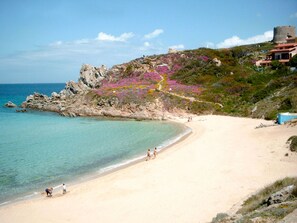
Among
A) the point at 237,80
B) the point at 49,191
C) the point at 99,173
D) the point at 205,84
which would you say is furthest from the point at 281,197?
the point at 205,84

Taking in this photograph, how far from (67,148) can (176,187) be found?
66.2 ft

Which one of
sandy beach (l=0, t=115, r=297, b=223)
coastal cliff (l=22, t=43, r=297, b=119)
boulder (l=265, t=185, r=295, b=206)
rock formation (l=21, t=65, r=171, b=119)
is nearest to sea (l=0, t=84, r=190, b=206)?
sandy beach (l=0, t=115, r=297, b=223)

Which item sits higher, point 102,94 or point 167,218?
point 102,94

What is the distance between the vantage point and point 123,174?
25.8 m

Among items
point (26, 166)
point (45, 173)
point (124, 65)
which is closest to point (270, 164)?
point (45, 173)

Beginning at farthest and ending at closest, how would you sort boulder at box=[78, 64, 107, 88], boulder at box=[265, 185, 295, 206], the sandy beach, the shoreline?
boulder at box=[78, 64, 107, 88]
the shoreline
the sandy beach
boulder at box=[265, 185, 295, 206]

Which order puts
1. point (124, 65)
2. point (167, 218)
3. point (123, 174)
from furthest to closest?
1. point (124, 65)
2. point (123, 174)
3. point (167, 218)

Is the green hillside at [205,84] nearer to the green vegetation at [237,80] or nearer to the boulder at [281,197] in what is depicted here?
the green vegetation at [237,80]

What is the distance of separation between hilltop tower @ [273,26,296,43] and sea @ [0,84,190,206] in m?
72.3

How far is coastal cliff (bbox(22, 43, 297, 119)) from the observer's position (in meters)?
52.0

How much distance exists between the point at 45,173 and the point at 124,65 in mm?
63318

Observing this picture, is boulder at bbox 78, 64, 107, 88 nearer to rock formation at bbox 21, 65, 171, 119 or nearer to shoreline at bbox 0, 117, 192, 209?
rock formation at bbox 21, 65, 171, 119

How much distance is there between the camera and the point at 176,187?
832 inches

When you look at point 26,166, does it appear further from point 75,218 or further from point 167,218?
point 167,218
